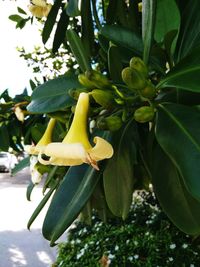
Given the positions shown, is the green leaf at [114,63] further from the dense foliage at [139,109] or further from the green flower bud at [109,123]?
the green flower bud at [109,123]

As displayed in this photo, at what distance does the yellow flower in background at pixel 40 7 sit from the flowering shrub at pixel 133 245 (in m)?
1.70

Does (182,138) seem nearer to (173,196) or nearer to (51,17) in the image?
(173,196)

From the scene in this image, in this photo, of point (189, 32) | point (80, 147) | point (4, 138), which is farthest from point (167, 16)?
point (4, 138)

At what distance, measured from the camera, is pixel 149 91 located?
0.57 metres

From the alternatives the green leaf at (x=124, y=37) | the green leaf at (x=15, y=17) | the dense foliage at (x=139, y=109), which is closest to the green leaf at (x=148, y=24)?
the dense foliage at (x=139, y=109)

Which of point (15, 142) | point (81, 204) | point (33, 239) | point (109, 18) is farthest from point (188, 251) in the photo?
point (33, 239)

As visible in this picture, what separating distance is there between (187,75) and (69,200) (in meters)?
0.28

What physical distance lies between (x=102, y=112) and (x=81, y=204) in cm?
16

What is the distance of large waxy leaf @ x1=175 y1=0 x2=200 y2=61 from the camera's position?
0.69 metres

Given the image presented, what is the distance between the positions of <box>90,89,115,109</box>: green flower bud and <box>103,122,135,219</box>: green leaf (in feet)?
0.39

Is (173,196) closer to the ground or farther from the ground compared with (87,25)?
closer to the ground

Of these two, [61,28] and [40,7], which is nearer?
[61,28]

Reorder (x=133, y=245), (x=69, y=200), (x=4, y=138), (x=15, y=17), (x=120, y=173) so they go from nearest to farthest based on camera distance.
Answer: (x=69, y=200)
(x=120, y=173)
(x=4, y=138)
(x=15, y=17)
(x=133, y=245)

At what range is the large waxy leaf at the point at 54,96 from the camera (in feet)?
2.28
